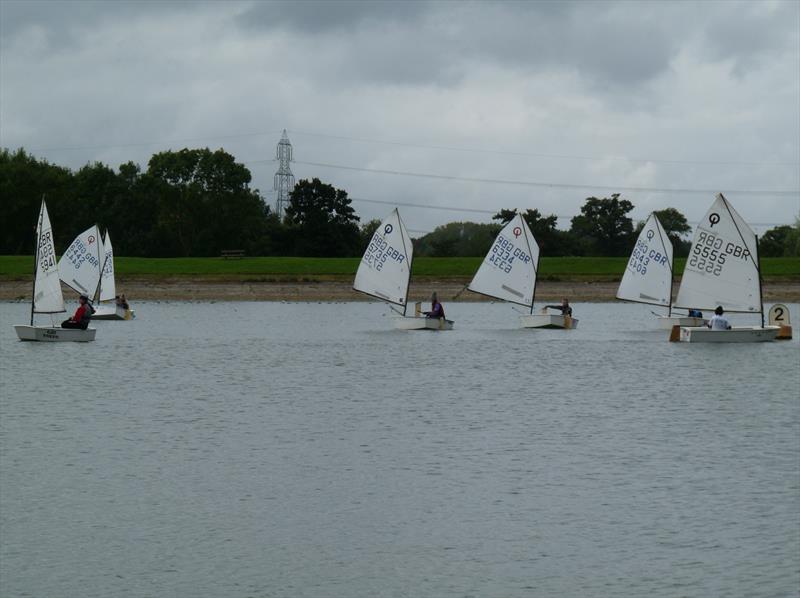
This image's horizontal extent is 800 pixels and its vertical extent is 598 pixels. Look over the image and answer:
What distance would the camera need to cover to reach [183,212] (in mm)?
133875

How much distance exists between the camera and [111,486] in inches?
913

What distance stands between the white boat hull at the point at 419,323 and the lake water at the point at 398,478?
528 inches

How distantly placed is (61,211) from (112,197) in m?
7.79

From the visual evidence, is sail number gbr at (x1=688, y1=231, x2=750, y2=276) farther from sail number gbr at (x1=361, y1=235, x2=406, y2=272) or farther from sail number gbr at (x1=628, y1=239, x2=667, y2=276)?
sail number gbr at (x1=361, y1=235, x2=406, y2=272)

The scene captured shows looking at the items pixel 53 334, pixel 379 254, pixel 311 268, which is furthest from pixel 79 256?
pixel 311 268

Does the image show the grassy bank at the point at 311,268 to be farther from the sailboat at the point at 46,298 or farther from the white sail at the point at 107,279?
the sailboat at the point at 46,298

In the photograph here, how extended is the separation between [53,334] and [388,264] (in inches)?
706

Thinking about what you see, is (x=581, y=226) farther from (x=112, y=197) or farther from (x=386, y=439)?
(x=386, y=439)

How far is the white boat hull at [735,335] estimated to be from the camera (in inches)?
2101

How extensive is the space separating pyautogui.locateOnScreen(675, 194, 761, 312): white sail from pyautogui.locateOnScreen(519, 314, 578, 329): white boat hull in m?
8.22

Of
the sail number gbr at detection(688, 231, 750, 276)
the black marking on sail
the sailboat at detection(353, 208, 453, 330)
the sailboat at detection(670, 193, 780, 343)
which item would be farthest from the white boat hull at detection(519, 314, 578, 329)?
the sail number gbr at detection(688, 231, 750, 276)

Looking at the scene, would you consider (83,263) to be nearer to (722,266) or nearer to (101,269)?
(101,269)

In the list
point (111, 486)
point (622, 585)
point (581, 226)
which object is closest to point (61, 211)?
point (581, 226)

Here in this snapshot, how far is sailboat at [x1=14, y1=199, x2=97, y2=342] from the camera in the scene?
5119cm
